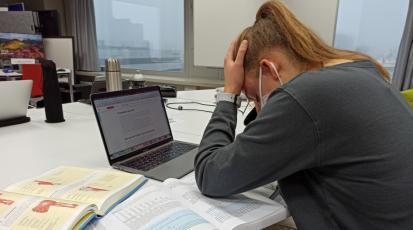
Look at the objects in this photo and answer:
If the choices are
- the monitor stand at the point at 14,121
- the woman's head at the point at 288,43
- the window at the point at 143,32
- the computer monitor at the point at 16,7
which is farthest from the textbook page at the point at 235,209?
the computer monitor at the point at 16,7

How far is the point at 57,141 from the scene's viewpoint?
1.30 m

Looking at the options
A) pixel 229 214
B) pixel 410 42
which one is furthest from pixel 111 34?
pixel 229 214

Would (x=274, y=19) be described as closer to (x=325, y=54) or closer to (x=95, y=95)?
(x=325, y=54)

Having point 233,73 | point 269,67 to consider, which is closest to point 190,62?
point 233,73

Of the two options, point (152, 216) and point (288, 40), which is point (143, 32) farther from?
point (152, 216)

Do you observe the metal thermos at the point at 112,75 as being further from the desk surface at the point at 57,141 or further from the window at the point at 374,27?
the window at the point at 374,27

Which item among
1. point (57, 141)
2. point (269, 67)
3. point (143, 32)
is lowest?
point (57, 141)

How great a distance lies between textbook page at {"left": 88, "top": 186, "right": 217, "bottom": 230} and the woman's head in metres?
0.44

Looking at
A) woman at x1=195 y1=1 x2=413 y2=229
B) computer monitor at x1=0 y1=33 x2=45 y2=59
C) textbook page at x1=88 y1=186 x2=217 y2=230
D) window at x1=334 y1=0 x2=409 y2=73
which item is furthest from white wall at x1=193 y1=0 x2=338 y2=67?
computer monitor at x1=0 y1=33 x2=45 y2=59

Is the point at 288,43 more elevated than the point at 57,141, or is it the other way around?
the point at 288,43

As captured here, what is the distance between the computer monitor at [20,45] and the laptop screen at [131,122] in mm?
4012

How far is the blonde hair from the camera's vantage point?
31.9 inches

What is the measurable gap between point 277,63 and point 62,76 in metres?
4.07

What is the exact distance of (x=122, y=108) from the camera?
1.08 m
